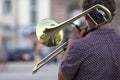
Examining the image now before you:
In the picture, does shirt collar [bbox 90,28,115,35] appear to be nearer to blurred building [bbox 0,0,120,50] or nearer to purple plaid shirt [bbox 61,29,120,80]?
purple plaid shirt [bbox 61,29,120,80]

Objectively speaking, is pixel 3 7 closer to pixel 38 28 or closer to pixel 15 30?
pixel 15 30

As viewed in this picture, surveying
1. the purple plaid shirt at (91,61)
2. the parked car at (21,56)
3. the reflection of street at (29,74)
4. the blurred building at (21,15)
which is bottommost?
the blurred building at (21,15)

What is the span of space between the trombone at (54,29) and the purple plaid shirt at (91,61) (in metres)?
0.14

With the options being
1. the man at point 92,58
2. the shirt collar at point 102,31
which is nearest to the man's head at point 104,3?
the man at point 92,58

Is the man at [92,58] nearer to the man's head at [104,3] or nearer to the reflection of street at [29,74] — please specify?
the man's head at [104,3]

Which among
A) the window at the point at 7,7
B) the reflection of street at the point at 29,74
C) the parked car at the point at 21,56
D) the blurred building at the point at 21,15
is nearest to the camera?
the reflection of street at the point at 29,74

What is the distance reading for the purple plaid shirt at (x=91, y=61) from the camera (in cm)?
381

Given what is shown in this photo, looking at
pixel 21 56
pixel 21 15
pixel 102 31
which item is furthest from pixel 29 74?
pixel 21 15

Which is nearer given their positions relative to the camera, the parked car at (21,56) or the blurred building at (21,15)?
the parked car at (21,56)

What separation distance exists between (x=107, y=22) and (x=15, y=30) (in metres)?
42.2

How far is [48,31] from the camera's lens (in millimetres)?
4062

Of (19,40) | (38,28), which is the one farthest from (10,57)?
(38,28)

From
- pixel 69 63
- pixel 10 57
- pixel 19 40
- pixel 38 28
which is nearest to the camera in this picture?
pixel 69 63

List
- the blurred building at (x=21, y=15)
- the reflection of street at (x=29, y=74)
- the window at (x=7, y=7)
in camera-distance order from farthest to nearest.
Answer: the window at (x=7, y=7), the blurred building at (x=21, y=15), the reflection of street at (x=29, y=74)
